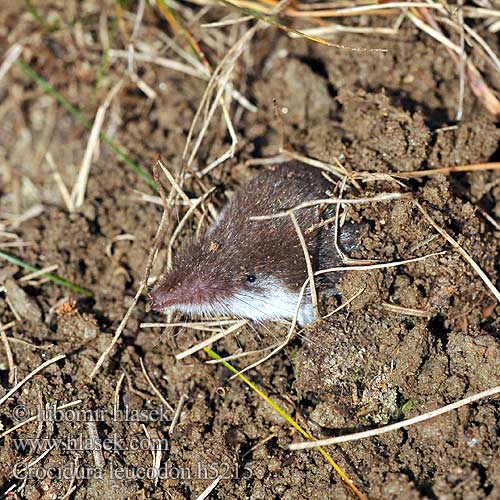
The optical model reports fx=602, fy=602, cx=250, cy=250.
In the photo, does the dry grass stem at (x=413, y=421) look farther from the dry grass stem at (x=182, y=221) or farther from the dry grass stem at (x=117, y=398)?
the dry grass stem at (x=182, y=221)

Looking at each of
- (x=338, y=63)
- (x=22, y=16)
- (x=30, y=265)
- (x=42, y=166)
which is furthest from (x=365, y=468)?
(x=22, y=16)

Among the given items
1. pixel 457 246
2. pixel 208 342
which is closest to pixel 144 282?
pixel 208 342

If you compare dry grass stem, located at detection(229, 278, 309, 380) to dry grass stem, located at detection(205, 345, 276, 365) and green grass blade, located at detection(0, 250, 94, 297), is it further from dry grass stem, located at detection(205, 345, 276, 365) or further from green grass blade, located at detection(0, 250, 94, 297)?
green grass blade, located at detection(0, 250, 94, 297)

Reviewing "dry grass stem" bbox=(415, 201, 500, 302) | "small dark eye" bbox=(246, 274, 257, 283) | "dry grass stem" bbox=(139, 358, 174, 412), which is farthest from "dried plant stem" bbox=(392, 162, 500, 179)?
"dry grass stem" bbox=(139, 358, 174, 412)

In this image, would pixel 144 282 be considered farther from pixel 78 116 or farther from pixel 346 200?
pixel 78 116

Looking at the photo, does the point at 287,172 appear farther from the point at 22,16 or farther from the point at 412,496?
the point at 22,16

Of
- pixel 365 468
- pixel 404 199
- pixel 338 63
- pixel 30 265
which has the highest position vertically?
pixel 338 63
